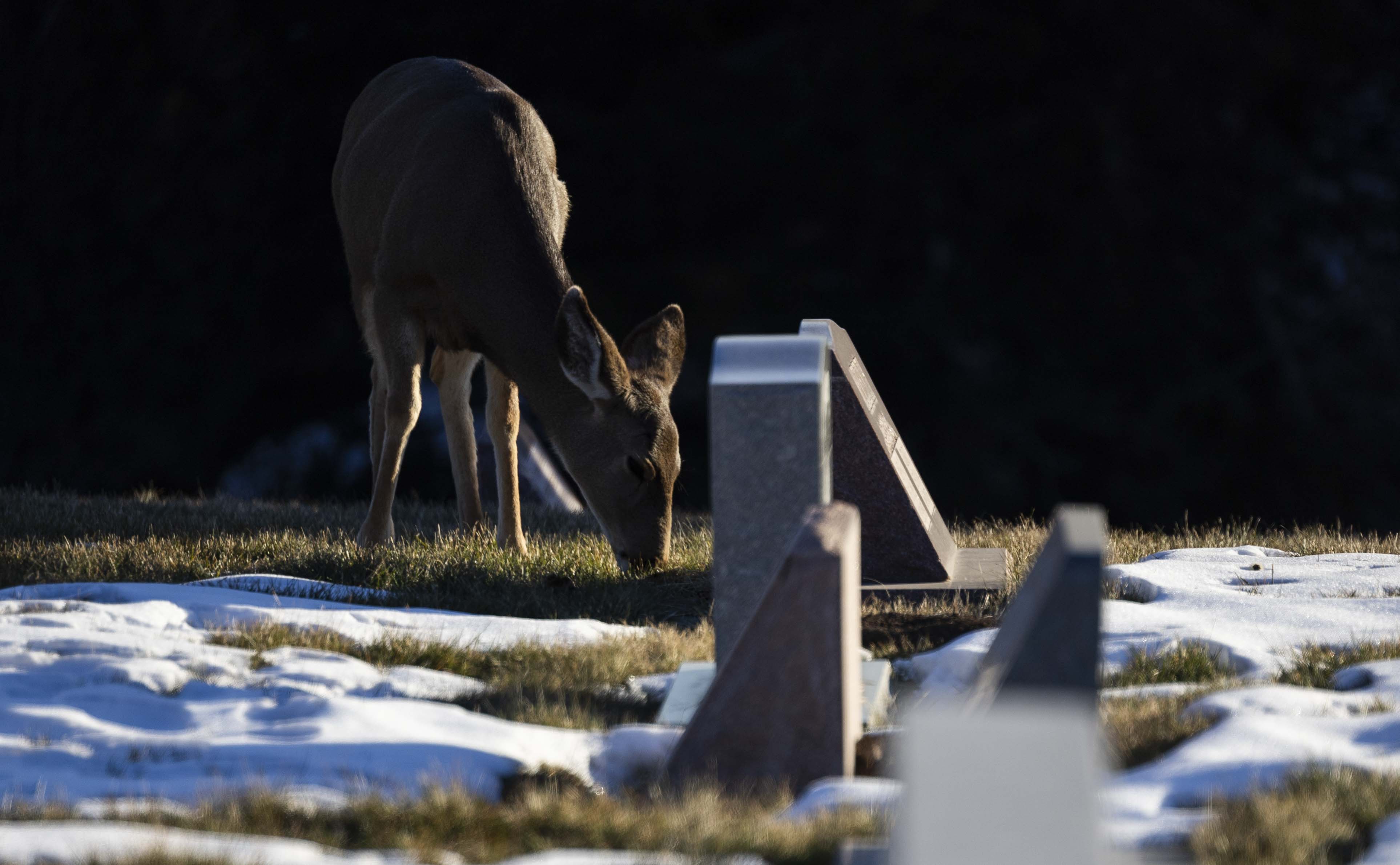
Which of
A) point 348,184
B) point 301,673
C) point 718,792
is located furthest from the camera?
point 348,184

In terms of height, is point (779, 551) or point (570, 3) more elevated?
point (570, 3)

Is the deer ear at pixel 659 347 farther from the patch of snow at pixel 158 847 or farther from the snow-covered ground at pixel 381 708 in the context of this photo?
the patch of snow at pixel 158 847

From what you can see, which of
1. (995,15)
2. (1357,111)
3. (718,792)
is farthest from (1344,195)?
(718,792)

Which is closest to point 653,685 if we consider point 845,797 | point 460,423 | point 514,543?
point 845,797

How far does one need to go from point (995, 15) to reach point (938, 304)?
2.99m

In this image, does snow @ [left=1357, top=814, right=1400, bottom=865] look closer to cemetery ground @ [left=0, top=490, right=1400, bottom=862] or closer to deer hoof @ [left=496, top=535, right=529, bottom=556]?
cemetery ground @ [left=0, top=490, right=1400, bottom=862]

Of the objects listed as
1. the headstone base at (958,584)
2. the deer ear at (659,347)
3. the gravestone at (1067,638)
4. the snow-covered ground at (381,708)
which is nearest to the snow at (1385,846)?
the snow-covered ground at (381,708)

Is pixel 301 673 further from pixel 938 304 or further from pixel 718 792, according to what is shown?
pixel 938 304

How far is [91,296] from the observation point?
16250mm

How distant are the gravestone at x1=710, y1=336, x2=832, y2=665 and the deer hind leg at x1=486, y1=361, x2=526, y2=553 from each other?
329 centimetres

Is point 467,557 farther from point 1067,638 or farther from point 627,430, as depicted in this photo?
point 1067,638

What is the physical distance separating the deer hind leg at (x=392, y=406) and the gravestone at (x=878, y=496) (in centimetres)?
221

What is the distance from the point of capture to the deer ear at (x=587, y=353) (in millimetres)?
6789

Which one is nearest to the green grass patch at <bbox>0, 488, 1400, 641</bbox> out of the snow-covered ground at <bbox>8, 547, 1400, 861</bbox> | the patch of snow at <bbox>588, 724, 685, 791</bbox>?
the snow-covered ground at <bbox>8, 547, 1400, 861</bbox>
